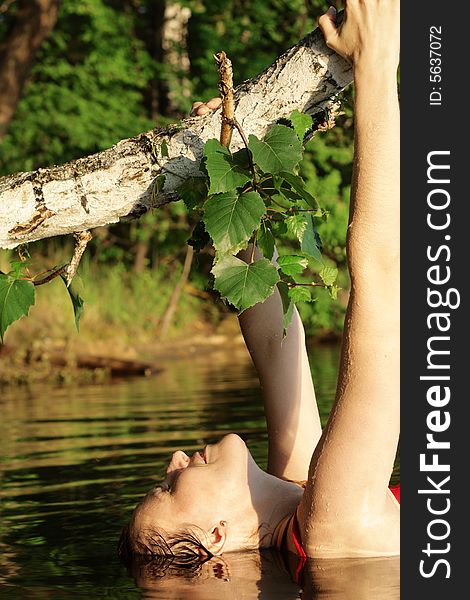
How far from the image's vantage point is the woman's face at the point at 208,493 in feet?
14.8

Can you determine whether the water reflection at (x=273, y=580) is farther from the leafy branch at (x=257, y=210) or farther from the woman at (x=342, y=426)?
the leafy branch at (x=257, y=210)

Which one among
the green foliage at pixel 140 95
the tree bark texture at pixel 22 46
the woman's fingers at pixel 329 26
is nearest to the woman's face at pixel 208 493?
the woman's fingers at pixel 329 26

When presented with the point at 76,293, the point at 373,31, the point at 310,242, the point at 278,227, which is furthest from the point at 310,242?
the point at 76,293

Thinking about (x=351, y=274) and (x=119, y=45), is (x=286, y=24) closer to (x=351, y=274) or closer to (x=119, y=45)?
(x=119, y=45)

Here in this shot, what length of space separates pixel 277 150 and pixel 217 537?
4.62 feet

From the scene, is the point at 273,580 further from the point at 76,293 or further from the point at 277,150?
the point at 277,150

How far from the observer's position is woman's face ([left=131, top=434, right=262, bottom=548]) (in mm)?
4496

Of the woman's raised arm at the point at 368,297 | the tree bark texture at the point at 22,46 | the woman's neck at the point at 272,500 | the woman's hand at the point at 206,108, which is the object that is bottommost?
the woman's neck at the point at 272,500

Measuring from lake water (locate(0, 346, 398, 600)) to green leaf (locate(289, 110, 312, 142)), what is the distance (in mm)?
1416

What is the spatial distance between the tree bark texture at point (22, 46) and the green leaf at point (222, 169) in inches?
504

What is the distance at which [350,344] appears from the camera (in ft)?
13.0

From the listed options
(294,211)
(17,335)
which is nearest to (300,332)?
(294,211)

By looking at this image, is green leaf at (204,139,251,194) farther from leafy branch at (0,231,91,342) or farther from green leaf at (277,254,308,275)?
leafy branch at (0,231,91,342)

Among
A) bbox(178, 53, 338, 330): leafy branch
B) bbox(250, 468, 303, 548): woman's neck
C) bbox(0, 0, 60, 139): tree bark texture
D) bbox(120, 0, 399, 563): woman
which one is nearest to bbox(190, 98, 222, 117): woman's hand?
bbox(120, 0, 399, 563): woman
